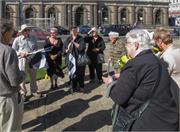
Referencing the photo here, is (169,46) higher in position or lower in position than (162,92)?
higher

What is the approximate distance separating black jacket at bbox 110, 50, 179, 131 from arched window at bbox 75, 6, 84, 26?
3577 inches

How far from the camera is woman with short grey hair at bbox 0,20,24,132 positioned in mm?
5562

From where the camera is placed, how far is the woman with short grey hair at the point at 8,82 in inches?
219

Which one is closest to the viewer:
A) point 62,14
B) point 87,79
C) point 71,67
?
point 71,67

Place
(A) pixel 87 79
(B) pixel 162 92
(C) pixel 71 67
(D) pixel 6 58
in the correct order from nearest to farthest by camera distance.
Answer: (B) pixel 162 92 → (D) pixel 6 58 → (C) pixel 71 67 → (A) pixel 87 79

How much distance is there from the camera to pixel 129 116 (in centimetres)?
440

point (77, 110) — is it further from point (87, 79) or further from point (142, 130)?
point (142, 130)

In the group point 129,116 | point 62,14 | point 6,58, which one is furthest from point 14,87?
point 62,14

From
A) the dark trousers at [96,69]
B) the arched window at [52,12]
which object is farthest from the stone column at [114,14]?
the dark trousers at [96,69]

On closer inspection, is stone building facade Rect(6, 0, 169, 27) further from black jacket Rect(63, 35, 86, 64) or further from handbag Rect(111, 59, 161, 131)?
handbag Rect(111, 59, 161, 131)

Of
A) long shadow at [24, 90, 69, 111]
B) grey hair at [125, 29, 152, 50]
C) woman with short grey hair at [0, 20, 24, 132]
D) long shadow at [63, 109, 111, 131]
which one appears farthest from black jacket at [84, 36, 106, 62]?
grey hair at [125, 29, 152, 50]

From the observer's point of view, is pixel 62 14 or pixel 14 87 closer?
pixel 14 87

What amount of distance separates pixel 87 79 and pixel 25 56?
4.34 m

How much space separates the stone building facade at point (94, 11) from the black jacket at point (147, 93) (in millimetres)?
81053
